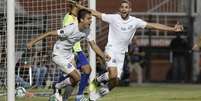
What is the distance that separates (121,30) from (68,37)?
110cm

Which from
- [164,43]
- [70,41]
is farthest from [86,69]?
[164,43]

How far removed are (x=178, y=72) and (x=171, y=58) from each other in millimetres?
602

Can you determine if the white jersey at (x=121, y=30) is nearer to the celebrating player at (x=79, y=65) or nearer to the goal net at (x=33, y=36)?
the celebrating player at (x=79, y=65)

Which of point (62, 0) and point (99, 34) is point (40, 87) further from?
point (99, 34)

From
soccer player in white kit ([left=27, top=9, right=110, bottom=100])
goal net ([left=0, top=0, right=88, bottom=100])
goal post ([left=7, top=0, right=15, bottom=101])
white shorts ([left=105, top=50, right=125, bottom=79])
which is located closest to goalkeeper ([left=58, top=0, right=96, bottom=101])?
soccer player in white kit ([left=27, top=9, right=110, bottom=100])

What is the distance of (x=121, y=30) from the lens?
518 inches

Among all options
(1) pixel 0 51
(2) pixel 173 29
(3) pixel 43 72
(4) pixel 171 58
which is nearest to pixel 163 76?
(4) pixel 171 58

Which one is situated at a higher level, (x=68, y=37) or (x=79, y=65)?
(x=68, y=37)

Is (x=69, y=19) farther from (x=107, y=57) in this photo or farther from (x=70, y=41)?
(x=107, y=57)

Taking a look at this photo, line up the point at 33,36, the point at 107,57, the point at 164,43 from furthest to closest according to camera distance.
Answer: the point at 164,43 < the point at 33,36 < the point at 107,57

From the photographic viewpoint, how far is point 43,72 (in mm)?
17031

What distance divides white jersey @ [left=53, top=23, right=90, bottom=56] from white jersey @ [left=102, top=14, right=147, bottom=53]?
651 mm

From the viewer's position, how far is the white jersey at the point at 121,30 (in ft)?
43.1

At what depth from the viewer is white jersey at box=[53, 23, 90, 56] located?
1252cm
